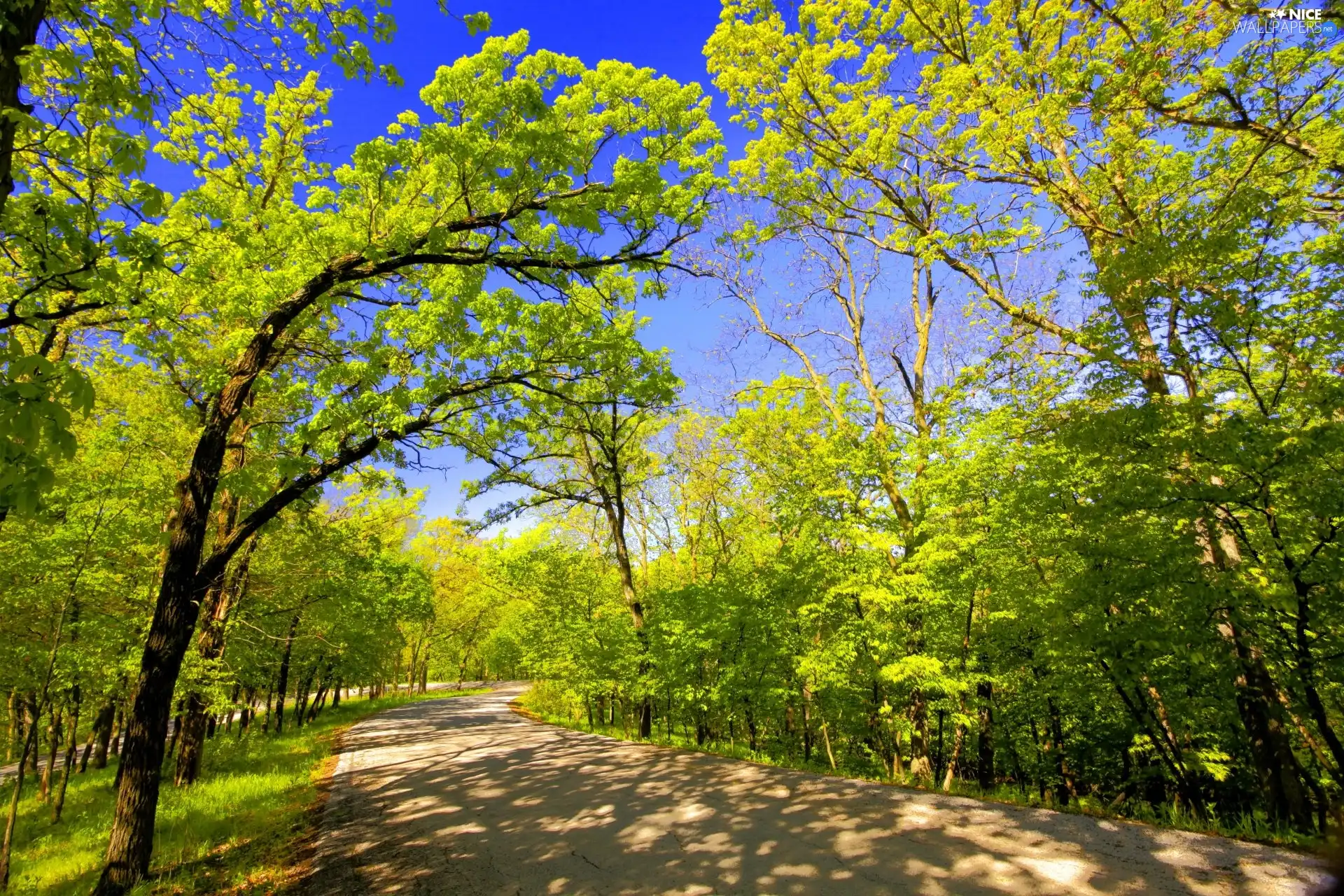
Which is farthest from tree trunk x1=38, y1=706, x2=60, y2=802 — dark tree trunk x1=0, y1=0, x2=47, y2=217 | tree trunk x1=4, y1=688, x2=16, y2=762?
dark tree trunk x1=0, y1=0, x2=47, y2=217

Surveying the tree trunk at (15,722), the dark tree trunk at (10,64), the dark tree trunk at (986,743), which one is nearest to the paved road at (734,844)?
the dark tree trunk at (10,64)

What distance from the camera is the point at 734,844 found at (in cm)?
529

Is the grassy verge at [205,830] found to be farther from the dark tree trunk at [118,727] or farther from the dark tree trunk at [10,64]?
the dark tree trunk at [10,64]

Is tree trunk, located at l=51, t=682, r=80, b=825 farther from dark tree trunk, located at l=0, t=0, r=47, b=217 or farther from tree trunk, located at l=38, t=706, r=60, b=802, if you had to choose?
dark tree trunk, located at l=0, t=0, r=47, b=217

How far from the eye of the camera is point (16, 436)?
229cm

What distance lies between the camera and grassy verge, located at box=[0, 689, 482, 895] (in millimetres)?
5516

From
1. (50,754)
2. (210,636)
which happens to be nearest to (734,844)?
(210,636)

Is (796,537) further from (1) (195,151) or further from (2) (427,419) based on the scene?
(1) (195,151)

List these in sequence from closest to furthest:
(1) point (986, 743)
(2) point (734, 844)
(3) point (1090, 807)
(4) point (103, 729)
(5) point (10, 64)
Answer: (5) point (10, 64)
(2) point (734, 844)
(3) point (1090, 807)
(1) point (986, 743)
(4) point (103, 729)

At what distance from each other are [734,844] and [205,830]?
6.31 meters

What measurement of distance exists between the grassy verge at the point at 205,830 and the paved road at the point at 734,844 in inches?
18.3

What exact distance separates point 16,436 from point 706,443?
18134 mm

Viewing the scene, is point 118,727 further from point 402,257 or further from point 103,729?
point 402,257

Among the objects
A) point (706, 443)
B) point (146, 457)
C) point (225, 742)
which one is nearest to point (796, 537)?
point (706, 443)
